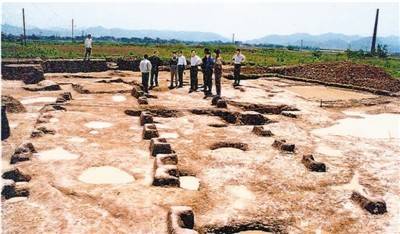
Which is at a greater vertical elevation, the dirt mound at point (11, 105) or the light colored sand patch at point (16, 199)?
the dirt mound at point (11, 105)

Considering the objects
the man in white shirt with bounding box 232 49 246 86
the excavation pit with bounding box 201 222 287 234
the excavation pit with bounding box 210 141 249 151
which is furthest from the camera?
the man in white shirt with bounding box 232 49 246 86

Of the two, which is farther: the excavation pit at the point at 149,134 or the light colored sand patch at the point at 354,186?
the excavation pit at the point at 149,134

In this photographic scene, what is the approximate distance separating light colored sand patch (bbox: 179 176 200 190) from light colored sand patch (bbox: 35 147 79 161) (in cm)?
255

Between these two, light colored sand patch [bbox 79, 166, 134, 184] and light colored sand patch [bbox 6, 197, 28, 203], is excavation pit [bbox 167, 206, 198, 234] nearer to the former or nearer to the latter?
light colored sand patch [bbox 79, 166, 134, 184]

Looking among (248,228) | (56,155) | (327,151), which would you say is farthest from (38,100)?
(248,228)

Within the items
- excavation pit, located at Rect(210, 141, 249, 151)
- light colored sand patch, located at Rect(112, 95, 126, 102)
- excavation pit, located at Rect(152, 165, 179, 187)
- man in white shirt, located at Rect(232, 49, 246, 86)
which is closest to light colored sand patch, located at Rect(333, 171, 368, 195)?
excavation pit, located at Rect(210, 141, 249, 151)

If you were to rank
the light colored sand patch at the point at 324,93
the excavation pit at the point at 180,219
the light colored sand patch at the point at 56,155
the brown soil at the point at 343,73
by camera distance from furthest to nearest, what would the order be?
1. the brown soil at the point at 343,73
2. the light colored sand patch at the point at 324,93
3. the light colored sand patch at the point at 56,155
4. the excavation pit at the point at 180,219

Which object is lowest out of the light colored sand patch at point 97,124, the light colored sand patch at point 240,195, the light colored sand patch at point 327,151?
the light colored sand patch at point 240,195

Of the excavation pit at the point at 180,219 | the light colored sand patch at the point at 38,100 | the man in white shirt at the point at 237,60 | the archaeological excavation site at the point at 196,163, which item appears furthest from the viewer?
the man in white shirt at the point at 237,60

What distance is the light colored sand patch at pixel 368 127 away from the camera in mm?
13023

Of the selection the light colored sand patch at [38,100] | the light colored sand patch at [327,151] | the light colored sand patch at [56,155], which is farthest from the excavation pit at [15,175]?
the light colored sand patch at [38,100]

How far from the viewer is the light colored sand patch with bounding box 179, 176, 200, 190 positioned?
8.27 metres

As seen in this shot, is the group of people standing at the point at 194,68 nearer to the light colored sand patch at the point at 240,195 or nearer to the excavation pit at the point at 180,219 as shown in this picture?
the light colored sand patch at the point at 240,195

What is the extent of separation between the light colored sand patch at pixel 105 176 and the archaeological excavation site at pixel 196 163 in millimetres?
38
